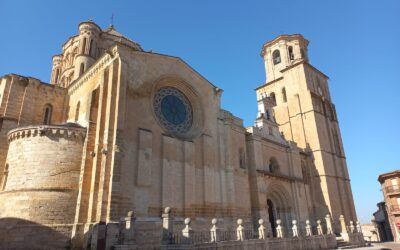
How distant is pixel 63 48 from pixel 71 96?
34.3 ft

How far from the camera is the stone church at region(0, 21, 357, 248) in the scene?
42.8 feet

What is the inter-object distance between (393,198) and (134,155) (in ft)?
89.0

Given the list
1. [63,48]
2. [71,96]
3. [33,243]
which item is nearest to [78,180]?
[33,243]

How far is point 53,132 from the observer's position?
→ 14.2 meters

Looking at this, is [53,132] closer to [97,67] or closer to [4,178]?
[4,178]

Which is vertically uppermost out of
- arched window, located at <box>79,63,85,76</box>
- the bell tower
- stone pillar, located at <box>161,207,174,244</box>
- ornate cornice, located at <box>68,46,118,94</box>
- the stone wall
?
the bell tower

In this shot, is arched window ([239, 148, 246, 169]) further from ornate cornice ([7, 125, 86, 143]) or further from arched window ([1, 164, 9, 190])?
arched window ([1, 164, 9, 190])

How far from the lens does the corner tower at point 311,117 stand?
2733cm

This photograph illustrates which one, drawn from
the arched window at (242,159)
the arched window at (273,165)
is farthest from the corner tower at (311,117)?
the arched window at (242,159)

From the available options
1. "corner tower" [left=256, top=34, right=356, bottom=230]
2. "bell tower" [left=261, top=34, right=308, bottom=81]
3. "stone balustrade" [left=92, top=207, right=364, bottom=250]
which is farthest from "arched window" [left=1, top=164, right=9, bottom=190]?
"bell tower" [left=261, top=34, right=308, bottom=81]

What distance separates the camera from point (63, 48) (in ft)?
89.9

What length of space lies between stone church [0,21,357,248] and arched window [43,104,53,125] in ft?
0.18

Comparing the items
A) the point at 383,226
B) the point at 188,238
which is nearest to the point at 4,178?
the point at 188,238

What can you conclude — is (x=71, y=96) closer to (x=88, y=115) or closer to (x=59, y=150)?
(x=88, y=115)
